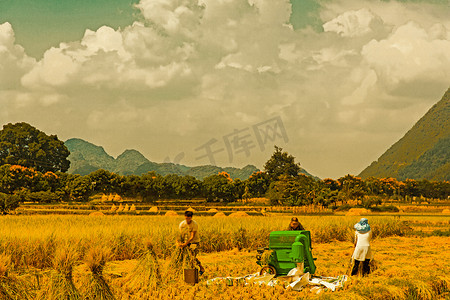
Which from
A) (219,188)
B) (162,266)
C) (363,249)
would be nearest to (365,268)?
(363,249)

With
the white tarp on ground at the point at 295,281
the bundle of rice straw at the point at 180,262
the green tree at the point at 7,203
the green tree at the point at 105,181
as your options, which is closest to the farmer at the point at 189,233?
the bundle of rice straw at the point at 180,262

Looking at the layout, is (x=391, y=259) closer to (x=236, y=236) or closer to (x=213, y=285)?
(x=236, y=236)

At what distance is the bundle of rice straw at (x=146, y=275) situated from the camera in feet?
31.5

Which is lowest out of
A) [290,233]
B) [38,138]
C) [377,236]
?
[377,236]

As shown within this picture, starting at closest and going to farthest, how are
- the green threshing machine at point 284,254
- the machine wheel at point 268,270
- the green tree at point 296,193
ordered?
the green threshing machine at point 284,254, the machine wheel at point 268,270, the green tree at point 296,193

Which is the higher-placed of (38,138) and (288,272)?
(38,138)

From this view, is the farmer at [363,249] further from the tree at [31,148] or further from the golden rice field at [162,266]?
the tree at [31,148]

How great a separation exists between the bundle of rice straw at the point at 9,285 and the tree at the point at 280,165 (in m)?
90.6

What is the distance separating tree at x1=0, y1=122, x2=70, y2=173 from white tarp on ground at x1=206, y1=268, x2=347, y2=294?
109 meters

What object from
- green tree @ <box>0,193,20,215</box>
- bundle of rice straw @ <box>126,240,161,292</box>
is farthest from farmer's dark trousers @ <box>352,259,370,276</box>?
green tree @ <box>0,193,20,215</box>

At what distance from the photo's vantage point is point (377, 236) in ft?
82.1

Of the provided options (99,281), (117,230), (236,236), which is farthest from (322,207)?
(99,281)

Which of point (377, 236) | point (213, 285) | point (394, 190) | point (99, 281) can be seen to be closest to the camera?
point (99, 281)

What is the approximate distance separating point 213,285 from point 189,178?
6405 cm
